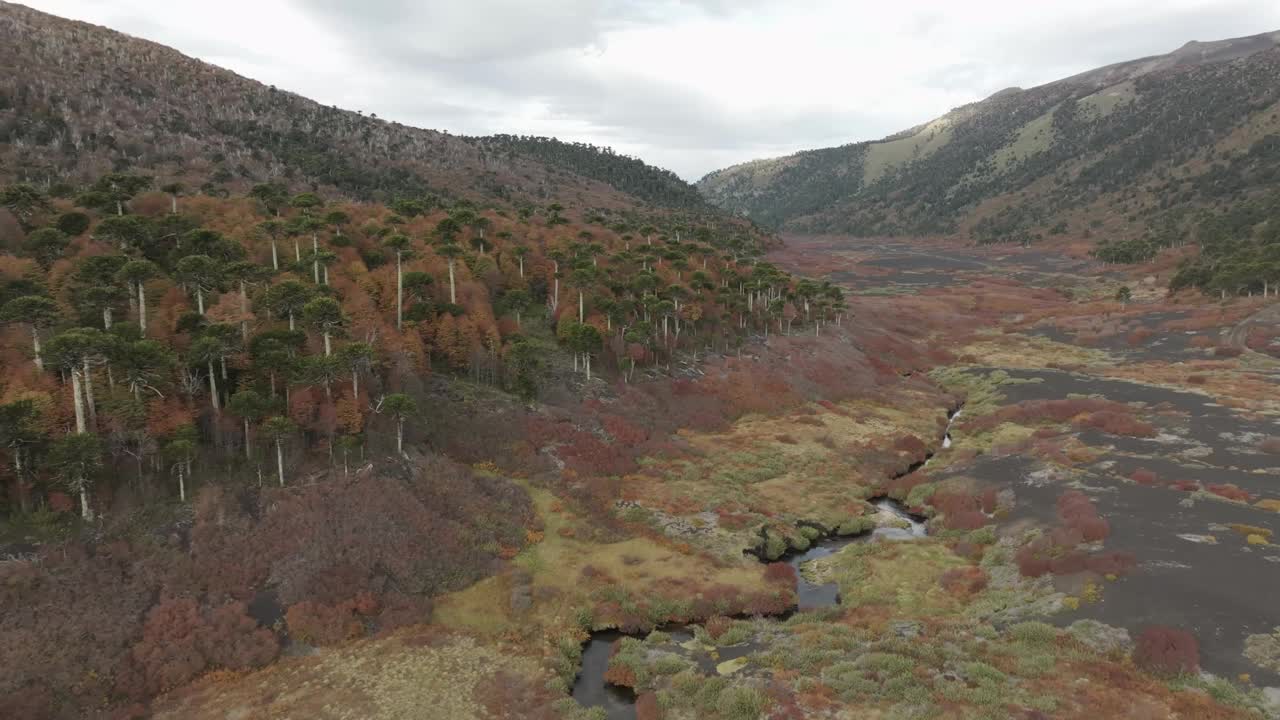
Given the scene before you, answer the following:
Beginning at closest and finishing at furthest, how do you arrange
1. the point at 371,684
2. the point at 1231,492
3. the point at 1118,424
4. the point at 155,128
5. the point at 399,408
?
the point at 371,684 < the point at 399,408 < the point at 1231,492 < the point at 1118,424 < the point at 155,128

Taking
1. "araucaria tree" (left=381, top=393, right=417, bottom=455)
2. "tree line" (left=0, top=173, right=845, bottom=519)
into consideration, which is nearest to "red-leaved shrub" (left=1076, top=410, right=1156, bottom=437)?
"tree line" (left=0, top=173, right=845, bottom=519)

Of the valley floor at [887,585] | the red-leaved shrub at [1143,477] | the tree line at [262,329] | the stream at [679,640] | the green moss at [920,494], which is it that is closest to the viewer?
the valley floor at [887,585]

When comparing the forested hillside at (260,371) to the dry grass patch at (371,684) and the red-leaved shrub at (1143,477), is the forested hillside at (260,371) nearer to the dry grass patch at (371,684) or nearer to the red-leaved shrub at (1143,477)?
the dry grass patch at (371,684)

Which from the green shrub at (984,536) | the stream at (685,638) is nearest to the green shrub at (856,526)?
the stream at (685,638)

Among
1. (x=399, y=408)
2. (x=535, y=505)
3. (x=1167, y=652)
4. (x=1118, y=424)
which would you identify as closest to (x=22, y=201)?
(x=399, y=408)

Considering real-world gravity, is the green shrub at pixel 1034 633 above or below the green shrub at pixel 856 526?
above

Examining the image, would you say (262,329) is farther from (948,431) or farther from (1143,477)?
(1143,477)

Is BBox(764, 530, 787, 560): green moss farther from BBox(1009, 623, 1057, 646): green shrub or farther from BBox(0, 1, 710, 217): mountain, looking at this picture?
BBox(0, 1, 710, 217): mountain
